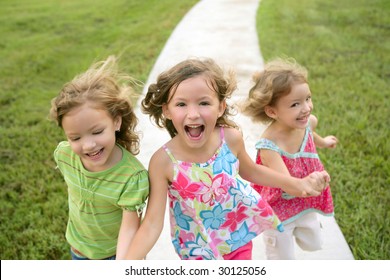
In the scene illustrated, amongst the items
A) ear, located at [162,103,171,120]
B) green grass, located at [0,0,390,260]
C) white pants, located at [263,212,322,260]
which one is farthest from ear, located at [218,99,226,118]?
green grass, located at [0,0,390,260]

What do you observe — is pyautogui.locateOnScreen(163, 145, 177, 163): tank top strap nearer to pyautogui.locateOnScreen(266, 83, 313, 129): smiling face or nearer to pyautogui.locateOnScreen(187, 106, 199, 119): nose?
pyautogui.locateOnScreen(187, 106, 199, 119): nose

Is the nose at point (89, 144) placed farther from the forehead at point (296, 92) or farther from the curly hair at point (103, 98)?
the forehead at point (296, 92)

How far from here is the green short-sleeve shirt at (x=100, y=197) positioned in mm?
1973

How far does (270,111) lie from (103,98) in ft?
2.95

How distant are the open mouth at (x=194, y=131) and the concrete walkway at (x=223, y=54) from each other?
608 mm

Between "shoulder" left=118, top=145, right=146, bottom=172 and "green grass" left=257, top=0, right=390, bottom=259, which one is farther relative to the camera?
"green grass" left=257, top=0, right=390, bottom=259

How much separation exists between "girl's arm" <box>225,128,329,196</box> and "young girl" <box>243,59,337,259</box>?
0.08m

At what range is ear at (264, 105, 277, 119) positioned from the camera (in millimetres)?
2365

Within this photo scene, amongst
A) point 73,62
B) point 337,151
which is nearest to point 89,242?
point 337,151

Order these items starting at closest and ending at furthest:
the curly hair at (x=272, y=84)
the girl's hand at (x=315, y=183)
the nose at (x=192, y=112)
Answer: the nose at (x=192, y=112) < the girl's hand at (x=315, y=183) < the curly hair at (x=272, y=84)

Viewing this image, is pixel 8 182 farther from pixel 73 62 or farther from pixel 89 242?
pixel 73 62

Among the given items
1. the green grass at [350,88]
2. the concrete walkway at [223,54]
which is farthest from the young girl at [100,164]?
the green grass at [350,88]

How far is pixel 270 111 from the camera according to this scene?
238cm

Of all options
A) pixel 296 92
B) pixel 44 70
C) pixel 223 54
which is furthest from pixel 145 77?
pixel 296 92
